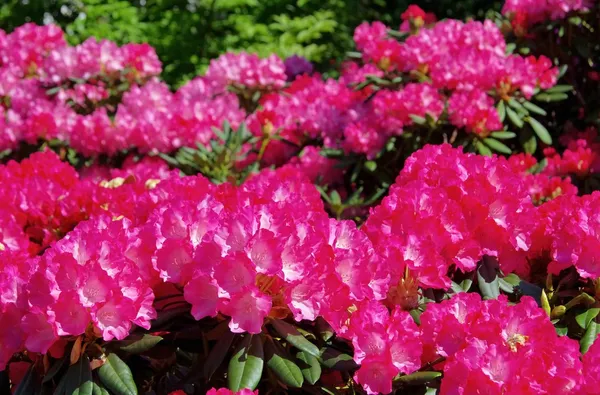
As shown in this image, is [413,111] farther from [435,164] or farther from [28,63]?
[28,63]

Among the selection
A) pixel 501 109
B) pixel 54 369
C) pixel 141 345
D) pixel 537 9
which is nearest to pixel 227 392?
pixel 141 345

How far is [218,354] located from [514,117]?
1.96m

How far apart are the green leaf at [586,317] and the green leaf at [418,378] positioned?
12.5 inches

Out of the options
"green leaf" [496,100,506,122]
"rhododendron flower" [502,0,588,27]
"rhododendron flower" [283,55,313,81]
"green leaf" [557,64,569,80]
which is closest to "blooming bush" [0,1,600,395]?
"green leaf" [496,100,506,122]

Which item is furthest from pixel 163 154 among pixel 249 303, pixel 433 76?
pixel 249 303

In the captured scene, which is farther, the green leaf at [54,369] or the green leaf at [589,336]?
the green leaf at [589,336]

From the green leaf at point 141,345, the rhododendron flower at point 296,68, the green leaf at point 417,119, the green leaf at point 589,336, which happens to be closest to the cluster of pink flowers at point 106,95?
the green leaf at point 417,119

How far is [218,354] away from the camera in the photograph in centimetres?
122

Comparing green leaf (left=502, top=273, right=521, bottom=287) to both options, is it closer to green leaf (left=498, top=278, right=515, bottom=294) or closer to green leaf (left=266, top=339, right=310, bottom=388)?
green leaf (left=498, top=278, right=515, bottom=294)

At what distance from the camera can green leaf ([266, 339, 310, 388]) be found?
118 centimetres

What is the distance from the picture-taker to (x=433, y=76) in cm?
294

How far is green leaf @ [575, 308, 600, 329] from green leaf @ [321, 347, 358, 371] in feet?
1.51

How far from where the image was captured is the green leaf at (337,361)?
4.06 ft

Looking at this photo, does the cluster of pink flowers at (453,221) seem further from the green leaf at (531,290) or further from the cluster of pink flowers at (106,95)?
the cluster of pink flowers at (106,95)
